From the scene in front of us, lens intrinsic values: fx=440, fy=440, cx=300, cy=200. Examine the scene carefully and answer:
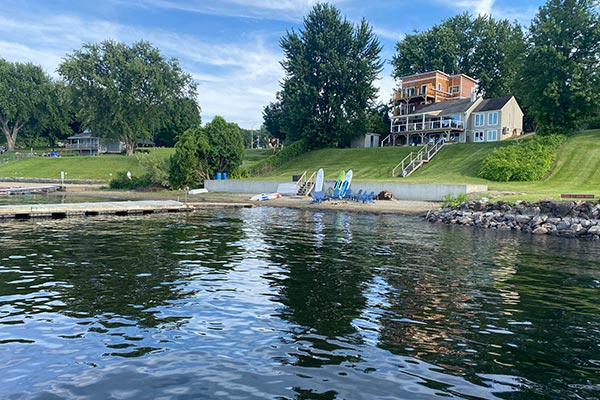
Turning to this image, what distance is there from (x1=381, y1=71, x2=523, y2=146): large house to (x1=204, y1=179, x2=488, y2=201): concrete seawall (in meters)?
27.5

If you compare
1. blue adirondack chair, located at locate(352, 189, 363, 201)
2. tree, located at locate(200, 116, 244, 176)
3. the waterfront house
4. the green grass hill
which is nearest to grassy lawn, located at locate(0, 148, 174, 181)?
the green grass hill

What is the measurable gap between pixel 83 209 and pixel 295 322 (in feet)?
83.3

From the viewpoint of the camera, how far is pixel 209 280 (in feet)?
40.8

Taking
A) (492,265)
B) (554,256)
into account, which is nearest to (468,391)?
(492,265)

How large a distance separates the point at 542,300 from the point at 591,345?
3073 mm

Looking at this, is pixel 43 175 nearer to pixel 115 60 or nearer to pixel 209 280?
pixel 115 60

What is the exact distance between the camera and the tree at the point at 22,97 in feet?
332

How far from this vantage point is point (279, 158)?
6938 centimetres

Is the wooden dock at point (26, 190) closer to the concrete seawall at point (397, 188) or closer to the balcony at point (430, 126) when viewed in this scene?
the concrete seawall at point (397, 188)

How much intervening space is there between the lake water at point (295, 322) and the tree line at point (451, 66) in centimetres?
4159

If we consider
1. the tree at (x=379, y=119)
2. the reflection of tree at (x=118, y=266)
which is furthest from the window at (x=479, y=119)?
the reflection of tree at (x=118, y=266)

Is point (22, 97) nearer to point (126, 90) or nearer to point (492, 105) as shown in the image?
point (126, 90)

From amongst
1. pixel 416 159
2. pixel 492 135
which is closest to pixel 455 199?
pixel 416 159

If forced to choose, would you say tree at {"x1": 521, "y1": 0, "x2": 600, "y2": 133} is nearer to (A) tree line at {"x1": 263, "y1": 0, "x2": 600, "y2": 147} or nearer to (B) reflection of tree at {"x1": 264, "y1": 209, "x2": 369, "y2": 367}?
(A) tree line at {"x1": 263, "y1": 0, "x2": 600, "y2": 147}
